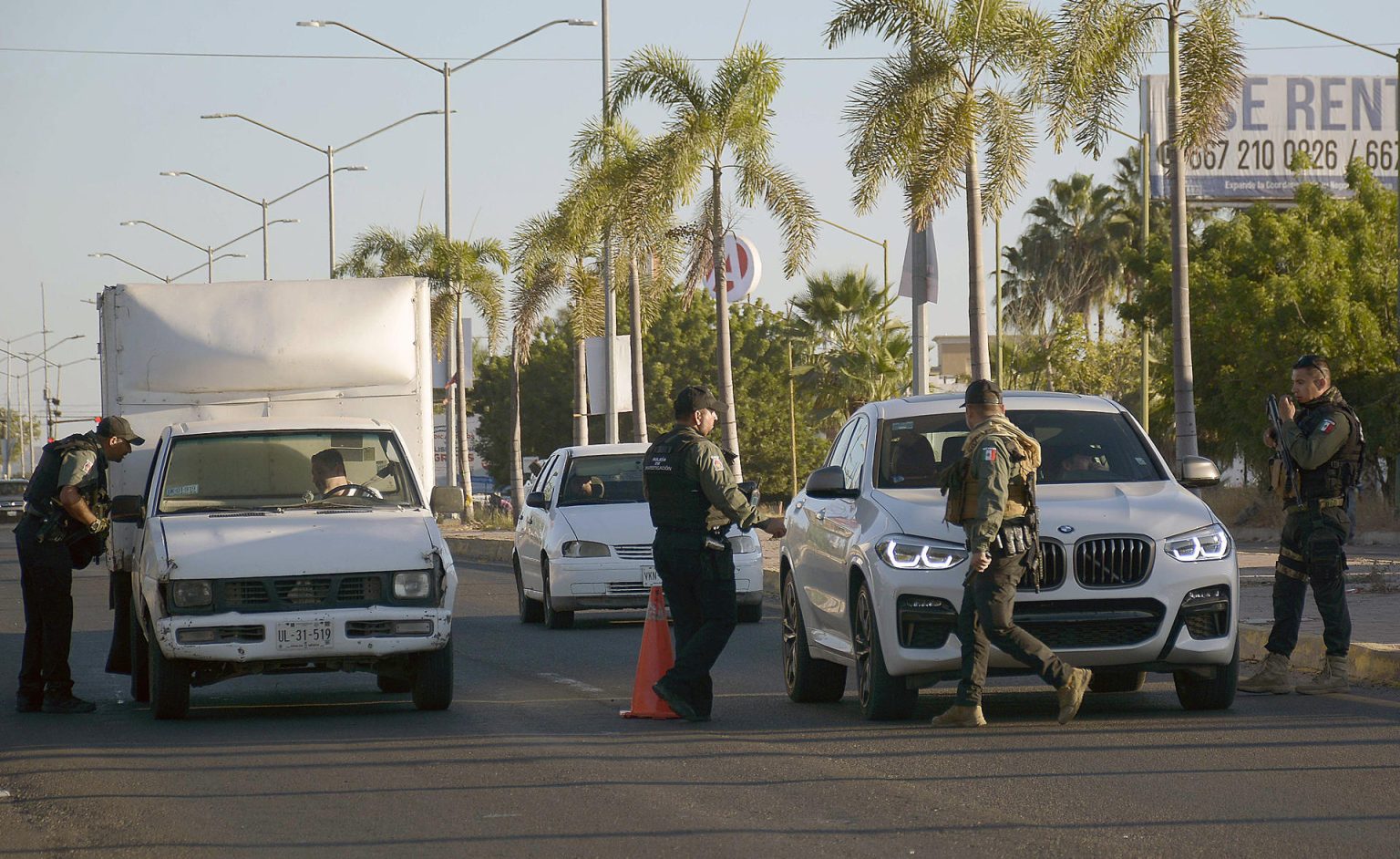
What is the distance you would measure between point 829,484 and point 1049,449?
1.32 meters

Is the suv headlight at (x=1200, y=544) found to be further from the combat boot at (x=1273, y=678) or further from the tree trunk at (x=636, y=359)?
the tree trunk at (x=636, y=359)

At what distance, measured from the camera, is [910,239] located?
1121 inches

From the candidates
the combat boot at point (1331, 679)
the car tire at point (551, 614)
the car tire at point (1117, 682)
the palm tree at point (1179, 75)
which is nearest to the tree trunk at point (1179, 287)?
the palm tree at point (1179, 75)

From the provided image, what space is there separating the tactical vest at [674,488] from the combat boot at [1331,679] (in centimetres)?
372

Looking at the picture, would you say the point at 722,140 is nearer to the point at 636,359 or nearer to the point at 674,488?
the point at 636,359

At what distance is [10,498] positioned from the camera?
61000 mm

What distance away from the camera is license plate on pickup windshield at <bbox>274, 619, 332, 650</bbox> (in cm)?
1087

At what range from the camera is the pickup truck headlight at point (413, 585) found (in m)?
11.1

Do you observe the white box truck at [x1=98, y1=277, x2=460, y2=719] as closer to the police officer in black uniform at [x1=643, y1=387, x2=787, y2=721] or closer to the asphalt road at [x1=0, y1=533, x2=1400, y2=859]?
the asphalt road at [x1=0, y1=533, x2=1400, y2=859]

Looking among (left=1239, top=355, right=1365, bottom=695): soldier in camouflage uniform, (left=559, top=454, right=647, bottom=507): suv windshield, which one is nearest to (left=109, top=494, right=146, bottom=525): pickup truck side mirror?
(left=1239, top=355, right=1365, bottom=695): soldier in camouflage uniform

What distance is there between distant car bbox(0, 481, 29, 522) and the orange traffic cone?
52.5 metres

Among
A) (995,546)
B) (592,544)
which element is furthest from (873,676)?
(592,544)

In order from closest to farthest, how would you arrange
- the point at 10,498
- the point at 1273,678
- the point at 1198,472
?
the point at 1198,472 → the point at 1273,678 → the point at 10,498

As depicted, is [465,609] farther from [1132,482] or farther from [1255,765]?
[1255,765]
